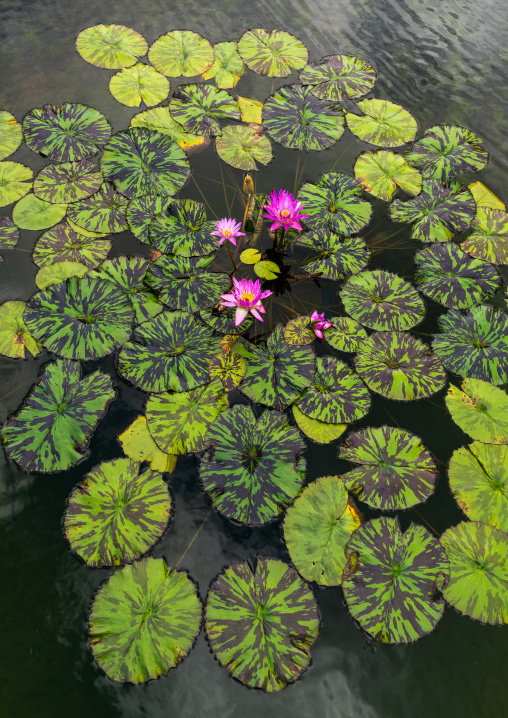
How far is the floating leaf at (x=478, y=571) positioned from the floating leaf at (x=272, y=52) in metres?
4.72

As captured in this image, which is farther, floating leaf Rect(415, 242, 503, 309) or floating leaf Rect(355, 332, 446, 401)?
floating leaf Rect(415, 242, 503, 309)

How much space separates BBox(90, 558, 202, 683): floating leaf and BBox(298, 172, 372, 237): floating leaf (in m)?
2.83

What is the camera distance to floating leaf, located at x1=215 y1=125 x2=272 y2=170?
156 inches

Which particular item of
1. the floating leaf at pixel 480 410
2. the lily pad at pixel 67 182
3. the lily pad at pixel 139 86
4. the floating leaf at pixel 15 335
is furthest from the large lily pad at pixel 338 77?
the floating leaf at pixel 15 335

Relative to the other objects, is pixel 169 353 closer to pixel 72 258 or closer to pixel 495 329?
pixel 72 258

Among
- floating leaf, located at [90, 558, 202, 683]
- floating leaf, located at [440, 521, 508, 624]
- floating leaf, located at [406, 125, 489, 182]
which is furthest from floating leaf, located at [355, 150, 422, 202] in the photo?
floating leaf, located at [90, 558, 202, 683]

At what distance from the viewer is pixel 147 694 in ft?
6.85

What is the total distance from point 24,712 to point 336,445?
2093 millimetres

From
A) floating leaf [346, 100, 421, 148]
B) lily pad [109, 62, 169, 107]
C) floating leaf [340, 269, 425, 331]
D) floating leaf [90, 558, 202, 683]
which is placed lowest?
floating leaf [90, 558, 202, 683]

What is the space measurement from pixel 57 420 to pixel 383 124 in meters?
4.10

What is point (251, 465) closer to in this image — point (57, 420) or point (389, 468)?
point (389, 468)

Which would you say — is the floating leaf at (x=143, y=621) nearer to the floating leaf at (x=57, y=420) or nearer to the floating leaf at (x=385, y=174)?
the floating leaf at (x=57, y=420)

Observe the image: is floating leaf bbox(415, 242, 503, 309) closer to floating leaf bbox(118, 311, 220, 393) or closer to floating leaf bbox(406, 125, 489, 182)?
floating leaf bbox(406, 125, 489, 182)

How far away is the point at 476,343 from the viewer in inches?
125
